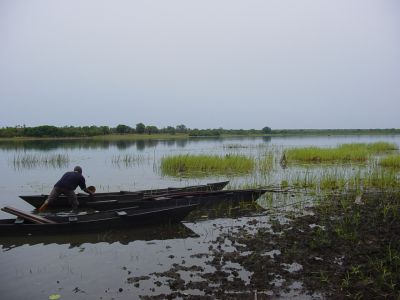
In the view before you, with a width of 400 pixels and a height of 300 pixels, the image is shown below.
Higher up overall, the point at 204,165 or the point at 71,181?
the point at 71,181

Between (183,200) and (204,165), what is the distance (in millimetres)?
9877

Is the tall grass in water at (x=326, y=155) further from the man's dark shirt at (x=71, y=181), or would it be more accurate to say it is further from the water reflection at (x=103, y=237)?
the water reflection at (x=103, y=237)

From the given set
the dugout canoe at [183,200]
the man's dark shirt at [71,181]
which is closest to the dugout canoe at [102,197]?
the dugout canoe at [183,200]

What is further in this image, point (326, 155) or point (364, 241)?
point (326, 155)

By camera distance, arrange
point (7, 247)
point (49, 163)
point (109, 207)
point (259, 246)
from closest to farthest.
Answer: point (259, 246) → point (7, 247) → point (109, 207) → point (49, 163)

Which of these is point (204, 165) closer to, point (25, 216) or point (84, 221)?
point (84, 221)

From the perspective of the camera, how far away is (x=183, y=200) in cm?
1111

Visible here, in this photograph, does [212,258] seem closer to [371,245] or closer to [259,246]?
[259,246]

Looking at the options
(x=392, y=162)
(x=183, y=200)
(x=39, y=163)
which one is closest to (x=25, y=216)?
(x=183, y=200)

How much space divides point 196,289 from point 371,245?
3.46 m

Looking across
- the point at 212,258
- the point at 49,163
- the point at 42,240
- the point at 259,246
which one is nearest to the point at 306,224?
the point at 259,246

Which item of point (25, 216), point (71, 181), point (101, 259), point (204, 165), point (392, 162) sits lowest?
point (101, 259)

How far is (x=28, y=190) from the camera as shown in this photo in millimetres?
15984

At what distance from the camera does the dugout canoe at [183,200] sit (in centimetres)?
1103
